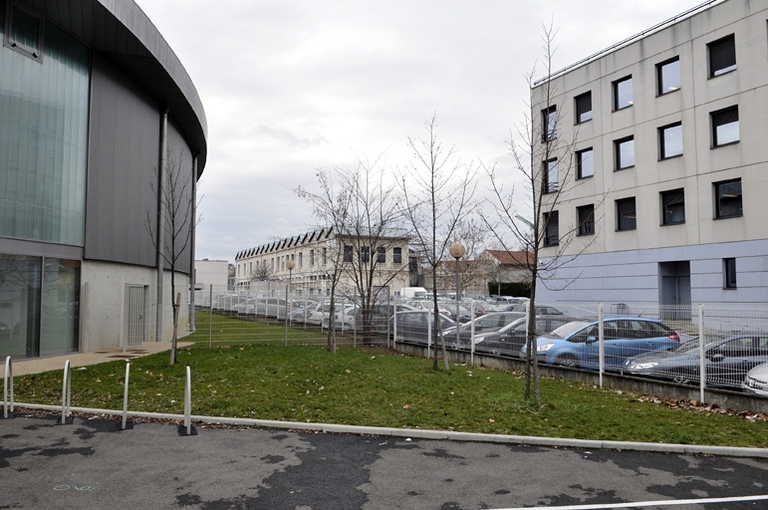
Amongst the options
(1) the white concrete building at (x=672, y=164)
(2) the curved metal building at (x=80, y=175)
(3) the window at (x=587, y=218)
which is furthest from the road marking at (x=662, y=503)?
(3) the window at (x=587, y=218)

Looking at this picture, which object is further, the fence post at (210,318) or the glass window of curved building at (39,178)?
the fence post at (210,318)

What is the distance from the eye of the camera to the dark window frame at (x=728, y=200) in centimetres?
2219

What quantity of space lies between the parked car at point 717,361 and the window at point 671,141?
15.4 m

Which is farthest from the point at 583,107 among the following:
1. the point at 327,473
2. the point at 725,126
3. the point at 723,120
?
the point at 327,473

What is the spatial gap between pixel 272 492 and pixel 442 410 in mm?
4240

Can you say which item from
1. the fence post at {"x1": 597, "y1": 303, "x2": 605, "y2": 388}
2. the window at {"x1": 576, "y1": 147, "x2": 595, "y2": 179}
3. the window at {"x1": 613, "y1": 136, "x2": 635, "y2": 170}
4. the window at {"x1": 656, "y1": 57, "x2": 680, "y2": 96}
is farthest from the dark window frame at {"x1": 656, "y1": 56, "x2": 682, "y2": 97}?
the fence post at {"x1": 597, "y1": 303, "x2": 605, "y2": 388}

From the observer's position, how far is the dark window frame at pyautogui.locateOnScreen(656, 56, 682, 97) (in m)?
24.5

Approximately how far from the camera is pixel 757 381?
9867 millimetres

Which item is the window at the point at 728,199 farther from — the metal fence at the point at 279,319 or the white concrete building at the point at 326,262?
the metal fence at the point at 279,319

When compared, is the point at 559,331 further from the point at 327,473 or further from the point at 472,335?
the point at 327,473

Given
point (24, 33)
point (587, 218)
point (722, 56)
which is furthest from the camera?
point (587, 218)

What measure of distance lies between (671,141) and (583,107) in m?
5.37

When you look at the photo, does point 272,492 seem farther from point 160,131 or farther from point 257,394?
point 160,131

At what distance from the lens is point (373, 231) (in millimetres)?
21344
